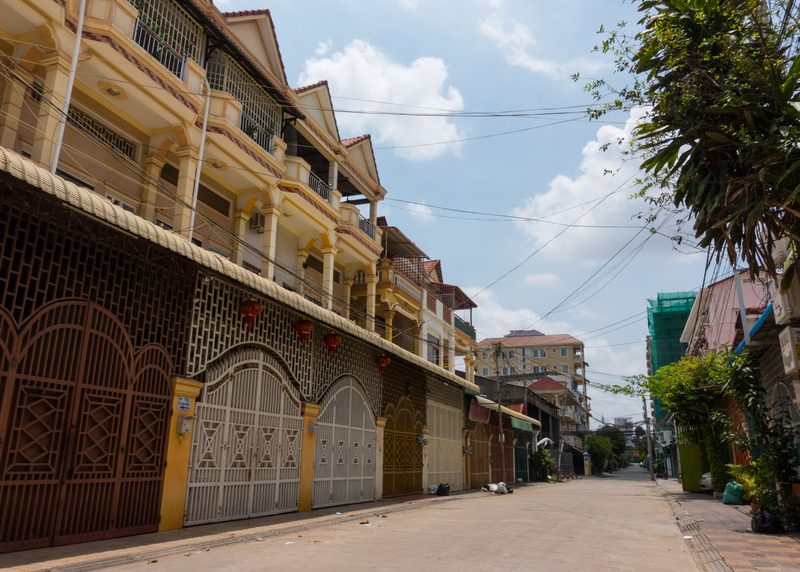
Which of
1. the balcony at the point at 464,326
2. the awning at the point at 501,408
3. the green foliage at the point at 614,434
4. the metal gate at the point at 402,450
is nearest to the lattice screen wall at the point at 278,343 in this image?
the metal gate at the point at 402,450

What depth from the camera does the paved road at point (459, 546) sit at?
6.87m

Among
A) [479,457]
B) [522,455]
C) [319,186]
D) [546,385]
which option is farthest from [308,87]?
[546,385]

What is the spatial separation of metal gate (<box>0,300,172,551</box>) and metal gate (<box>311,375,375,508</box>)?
5.35m

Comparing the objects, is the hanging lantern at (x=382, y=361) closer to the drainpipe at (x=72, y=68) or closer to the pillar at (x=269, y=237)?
the pillar at (x=269, y=237)

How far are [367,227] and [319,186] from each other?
3.33m

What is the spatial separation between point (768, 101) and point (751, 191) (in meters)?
1.21

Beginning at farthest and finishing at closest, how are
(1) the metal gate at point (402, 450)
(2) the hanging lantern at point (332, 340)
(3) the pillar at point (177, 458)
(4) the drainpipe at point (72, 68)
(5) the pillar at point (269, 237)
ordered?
1. (1) the metal gate at point (402, 450)
2. (5) the pillar at point (269, 237)
3. (2) the hanging lantern at point (332, 340)
4. (4) the drainpipe at point (72, 68)
5. (3) the pillar at point (177, 458)

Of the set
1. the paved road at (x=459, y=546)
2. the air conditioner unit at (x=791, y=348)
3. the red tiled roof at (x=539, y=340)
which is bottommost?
the paved road at (x=459, y=546)

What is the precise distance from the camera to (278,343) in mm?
12523

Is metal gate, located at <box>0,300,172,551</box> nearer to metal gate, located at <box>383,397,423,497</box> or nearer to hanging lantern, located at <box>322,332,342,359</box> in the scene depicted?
hanging lantern, located at <box>322,332,342,359</box>

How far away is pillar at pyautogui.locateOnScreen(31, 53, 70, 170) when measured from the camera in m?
9.32

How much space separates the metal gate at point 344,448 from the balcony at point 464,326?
15035mm

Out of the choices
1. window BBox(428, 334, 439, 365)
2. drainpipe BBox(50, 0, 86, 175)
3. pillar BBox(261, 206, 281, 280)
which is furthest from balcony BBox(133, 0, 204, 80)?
window BBox(428, 334, 439, 365)

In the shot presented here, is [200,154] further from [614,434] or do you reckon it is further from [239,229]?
[614,434]
